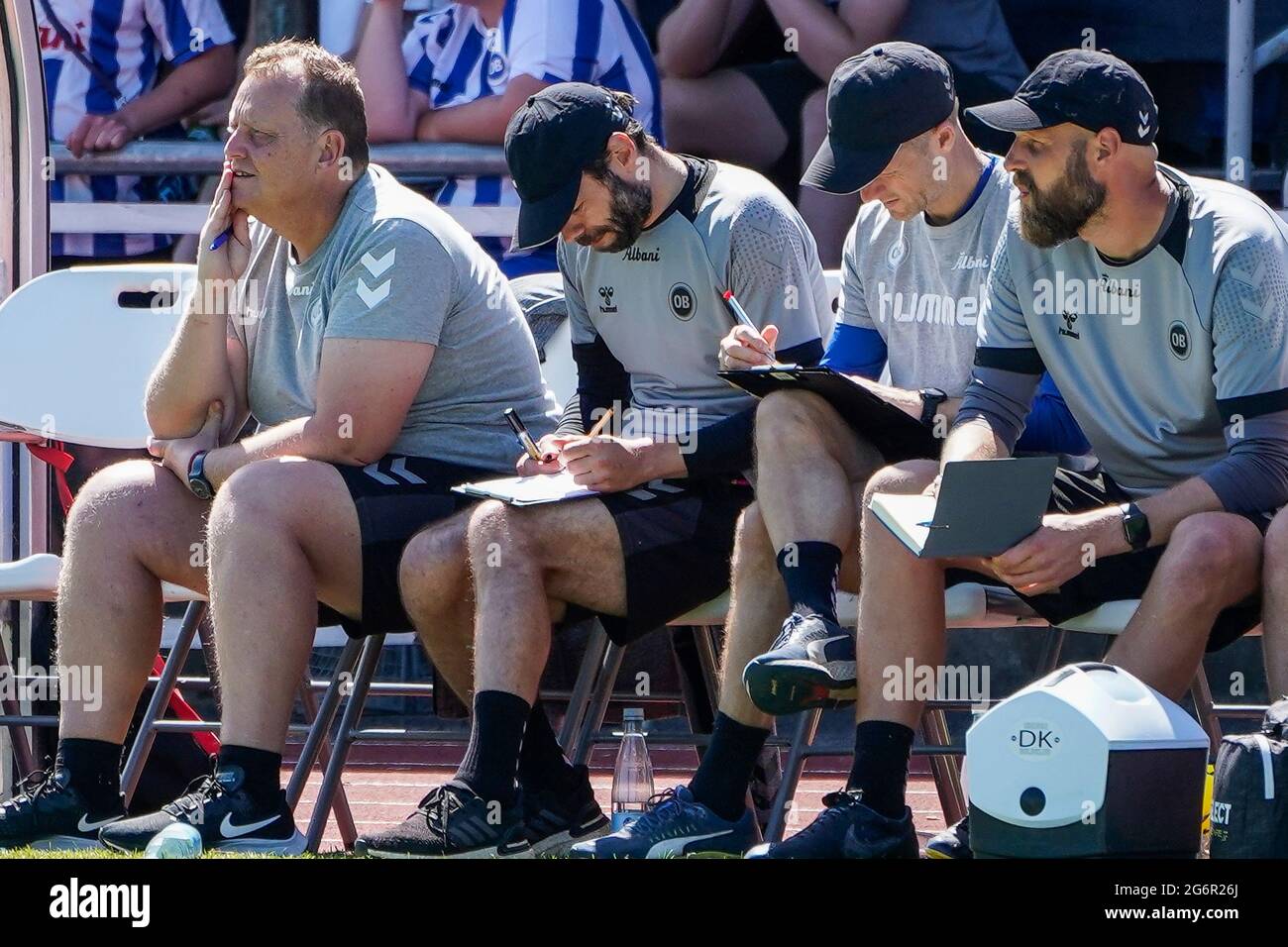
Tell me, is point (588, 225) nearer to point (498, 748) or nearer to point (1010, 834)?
point (498, 748)

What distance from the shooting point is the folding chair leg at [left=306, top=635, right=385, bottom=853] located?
3904mm

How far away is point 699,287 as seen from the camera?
3.90m

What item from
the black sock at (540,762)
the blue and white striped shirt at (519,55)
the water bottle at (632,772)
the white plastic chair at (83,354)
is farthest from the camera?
the blue and white striped shirt at (519,55)

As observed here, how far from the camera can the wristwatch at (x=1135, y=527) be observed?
10.6 ft

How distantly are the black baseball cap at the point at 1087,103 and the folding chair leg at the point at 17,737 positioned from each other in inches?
101

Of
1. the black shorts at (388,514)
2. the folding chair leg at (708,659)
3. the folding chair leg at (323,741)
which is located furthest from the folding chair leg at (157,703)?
the folding chair leg at (708,659)

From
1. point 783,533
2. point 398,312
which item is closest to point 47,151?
point 398,312

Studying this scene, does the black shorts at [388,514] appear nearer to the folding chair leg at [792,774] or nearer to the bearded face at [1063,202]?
the folding chair leg at [792,774]

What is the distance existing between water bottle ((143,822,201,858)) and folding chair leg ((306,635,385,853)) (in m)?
0.50

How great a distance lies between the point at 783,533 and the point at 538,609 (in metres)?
0.48

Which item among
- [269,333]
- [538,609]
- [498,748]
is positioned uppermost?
[269,333]

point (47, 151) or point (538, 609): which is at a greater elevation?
point (47, 151)

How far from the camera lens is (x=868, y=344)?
3.98 metres

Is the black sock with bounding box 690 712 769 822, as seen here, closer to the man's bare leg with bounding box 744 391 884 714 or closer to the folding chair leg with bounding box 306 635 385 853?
the man's bare leg with bounding box 744 391 884 714
